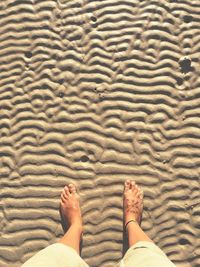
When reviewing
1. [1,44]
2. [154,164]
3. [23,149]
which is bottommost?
[154,164]

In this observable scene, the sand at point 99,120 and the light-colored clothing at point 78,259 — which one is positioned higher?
the sand at point 99,120

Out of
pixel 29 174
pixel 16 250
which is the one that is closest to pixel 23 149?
pixel 29 174

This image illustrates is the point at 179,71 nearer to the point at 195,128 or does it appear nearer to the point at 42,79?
the point at 195,128

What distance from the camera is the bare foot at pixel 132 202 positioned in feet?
13.0

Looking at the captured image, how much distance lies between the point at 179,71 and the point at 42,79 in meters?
1.60

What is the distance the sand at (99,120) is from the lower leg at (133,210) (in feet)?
0.32

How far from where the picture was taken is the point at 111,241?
13.0 ft

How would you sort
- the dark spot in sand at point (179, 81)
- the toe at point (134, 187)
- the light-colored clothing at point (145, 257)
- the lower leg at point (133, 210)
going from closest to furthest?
the light-colored clothing at point (145, 257) < the lower leg at point (133, 210) < the toe at point (134, 187) < the dark spot in sand at point (179, 81)

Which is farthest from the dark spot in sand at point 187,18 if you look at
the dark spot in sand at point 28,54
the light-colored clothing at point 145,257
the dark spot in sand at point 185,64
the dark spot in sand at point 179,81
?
the light-colored clothing at point 145,257

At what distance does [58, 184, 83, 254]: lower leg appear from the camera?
383 cm

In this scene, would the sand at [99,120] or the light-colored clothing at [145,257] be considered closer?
the light-colored clothing at [145,257]

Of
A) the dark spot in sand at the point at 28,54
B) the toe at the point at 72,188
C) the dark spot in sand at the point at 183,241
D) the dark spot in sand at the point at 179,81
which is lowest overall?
the dark spot in sand at the point at 183,241

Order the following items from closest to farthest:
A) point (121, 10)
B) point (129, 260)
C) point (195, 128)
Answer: point (129, 260), point (195, 128), point (121, 10)

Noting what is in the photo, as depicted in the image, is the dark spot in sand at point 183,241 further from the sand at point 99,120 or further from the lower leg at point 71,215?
the lower leg at point 71,215
